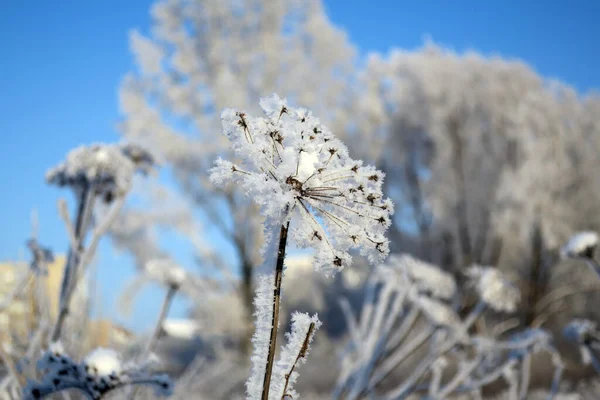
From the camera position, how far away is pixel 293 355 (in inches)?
26.9

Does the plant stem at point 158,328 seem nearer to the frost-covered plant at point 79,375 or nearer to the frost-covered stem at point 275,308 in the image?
the frost-covered plant at point 79,375

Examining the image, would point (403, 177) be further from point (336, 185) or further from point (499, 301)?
point (336, 185)

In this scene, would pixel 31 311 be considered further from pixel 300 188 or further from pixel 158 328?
pixel 300 188

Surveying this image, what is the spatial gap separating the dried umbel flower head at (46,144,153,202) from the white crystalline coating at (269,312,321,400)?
59.6 inches

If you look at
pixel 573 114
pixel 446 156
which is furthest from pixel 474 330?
pixel 573 114

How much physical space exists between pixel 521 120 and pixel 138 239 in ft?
28.9

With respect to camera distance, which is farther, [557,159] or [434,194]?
[434,194]

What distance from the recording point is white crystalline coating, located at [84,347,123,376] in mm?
983

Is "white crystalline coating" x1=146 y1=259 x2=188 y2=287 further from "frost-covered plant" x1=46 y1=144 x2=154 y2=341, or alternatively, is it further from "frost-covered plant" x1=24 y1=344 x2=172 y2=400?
"frost-covered plant" x1=24 y1=344 x2=172 y2=400

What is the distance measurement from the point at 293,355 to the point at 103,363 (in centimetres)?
51

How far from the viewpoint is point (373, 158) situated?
1212 centimetres

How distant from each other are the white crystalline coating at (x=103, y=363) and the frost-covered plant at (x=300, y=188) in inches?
17.9

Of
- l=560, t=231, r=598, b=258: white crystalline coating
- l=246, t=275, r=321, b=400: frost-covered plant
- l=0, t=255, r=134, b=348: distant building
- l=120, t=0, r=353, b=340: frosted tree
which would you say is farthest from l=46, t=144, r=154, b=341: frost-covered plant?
l=120, t=0, r=353, b=340: frosted tree

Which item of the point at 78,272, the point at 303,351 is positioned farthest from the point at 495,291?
the point at 303,351
